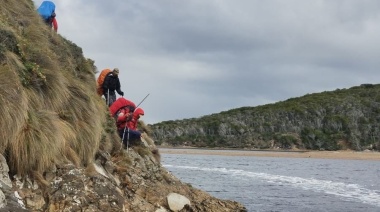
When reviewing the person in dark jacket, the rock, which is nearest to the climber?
the person in dark jacket

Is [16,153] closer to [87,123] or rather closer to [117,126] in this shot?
[87,123]

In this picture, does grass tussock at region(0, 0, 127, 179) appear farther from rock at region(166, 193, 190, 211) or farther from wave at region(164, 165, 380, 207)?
wave at region(164, 165, 380, 207)

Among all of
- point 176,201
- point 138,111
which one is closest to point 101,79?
point 138,111

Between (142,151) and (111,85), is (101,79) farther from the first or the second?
(142,151)

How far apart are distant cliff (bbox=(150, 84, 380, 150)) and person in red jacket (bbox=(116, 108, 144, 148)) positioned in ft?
285

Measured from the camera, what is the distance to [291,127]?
107m

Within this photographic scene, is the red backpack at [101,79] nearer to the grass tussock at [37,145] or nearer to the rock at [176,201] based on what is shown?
the rock at [176,201]

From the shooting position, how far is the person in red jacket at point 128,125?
43.0 ft

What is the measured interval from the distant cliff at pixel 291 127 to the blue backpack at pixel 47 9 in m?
86.8

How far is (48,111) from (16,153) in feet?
4.24

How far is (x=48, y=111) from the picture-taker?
30.3ft

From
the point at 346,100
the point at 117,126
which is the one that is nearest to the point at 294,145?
the point at 346,100

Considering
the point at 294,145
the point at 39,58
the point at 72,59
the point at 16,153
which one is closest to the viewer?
the point at 16,153

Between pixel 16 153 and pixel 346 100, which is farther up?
pixel 346 100
